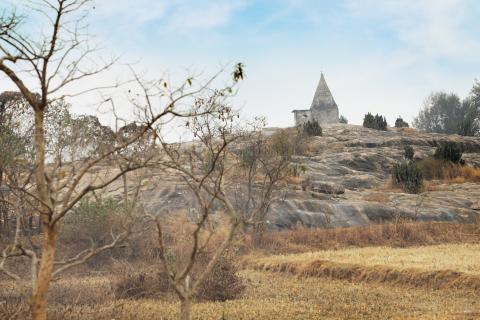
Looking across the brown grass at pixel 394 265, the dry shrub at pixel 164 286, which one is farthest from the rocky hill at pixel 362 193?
the dry shrub at pixel 164 286

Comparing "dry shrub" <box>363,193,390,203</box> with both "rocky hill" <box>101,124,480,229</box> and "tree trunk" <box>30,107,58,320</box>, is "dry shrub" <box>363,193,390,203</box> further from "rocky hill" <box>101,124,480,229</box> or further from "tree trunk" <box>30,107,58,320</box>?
"tree trunk" <box>30,107,58,320</box>

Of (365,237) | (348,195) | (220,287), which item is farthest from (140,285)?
(348,195)

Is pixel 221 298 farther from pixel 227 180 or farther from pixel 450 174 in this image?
pixel 450 174

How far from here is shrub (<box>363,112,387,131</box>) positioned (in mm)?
51344

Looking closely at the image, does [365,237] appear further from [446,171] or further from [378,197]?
[446,171]

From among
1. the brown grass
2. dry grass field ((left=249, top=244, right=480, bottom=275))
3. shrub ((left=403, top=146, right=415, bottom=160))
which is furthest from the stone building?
the brown grass

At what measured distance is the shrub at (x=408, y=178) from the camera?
2950 cm

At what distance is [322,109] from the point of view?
64.5 meters

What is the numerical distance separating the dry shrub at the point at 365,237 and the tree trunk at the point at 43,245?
14.2 meters

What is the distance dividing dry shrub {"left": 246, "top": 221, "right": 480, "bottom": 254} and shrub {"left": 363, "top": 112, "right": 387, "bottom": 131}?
100ft

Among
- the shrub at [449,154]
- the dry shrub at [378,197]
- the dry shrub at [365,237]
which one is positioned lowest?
the dry shrub at [365,237]

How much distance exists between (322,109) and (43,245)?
60.4 metres

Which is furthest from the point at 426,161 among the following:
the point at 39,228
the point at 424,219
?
the point at 39,228

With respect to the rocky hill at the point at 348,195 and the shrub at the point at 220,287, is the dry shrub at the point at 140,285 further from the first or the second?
the rocky hill at the point at 348,195
